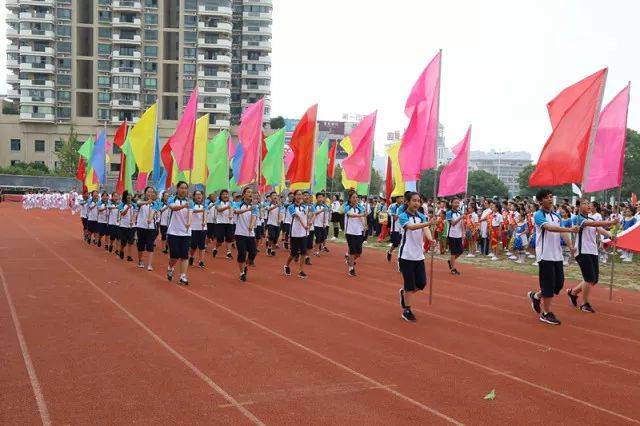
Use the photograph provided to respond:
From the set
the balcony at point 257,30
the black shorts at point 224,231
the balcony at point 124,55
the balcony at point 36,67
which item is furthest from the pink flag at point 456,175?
the balcony at point 257,30

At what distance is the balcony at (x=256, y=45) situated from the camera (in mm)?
79375

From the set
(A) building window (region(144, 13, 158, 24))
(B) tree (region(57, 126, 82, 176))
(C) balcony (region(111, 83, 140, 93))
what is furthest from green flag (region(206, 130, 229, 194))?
(A) building window (region(144, 13, 158, 24))

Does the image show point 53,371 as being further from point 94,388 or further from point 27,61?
point 27,61

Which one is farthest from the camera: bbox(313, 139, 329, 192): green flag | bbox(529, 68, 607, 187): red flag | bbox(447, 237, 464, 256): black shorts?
bbox(313, 139, 329, 192): green flag

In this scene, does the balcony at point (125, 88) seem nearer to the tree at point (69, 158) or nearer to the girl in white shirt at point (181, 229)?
the tree at point (69, 158)

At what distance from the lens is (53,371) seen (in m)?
5.91

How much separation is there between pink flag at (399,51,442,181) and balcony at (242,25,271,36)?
7259 centimetres

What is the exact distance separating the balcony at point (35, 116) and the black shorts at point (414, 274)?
228ft

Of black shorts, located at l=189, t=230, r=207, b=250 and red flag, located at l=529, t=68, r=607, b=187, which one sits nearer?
red flag, located at l=529, t=68, r=607, b=187

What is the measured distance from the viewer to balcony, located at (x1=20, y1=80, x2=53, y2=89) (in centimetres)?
6956

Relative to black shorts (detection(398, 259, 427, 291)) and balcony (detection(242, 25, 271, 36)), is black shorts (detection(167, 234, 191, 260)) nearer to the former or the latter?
black shorts (detection(398, 259, 427, 291))

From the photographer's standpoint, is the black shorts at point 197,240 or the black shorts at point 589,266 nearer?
the black shorts at point 589,266

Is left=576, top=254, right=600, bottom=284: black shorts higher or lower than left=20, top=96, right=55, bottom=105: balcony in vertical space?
lower

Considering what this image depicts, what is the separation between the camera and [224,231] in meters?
17.6
